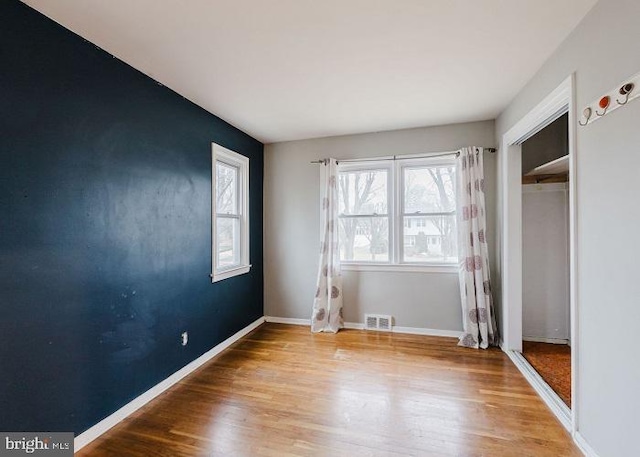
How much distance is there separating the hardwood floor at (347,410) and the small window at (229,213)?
103cm

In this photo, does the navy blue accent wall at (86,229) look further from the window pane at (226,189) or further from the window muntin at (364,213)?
the window muntin at (364,213)

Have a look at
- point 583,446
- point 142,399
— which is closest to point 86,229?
point 142,399

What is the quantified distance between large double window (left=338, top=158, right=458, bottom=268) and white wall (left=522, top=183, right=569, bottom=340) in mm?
769

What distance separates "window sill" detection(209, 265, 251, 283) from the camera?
3057 mm

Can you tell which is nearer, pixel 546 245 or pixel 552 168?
pixel 552 168

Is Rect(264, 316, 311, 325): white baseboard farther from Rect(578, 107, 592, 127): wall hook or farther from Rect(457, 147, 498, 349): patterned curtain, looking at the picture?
Rect(578, 107, 592, 127): wall hook

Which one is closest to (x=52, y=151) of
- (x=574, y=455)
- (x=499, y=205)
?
(x=574, y=455)

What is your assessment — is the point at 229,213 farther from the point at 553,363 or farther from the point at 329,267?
the point at 553,363

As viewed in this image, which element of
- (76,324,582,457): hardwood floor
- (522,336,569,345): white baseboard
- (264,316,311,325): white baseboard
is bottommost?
(76,324,582,457): hardwood floor

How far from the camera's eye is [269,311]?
4.11 metres

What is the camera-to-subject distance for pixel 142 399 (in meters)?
2.17

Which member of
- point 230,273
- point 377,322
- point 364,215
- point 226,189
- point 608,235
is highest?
point 226,189

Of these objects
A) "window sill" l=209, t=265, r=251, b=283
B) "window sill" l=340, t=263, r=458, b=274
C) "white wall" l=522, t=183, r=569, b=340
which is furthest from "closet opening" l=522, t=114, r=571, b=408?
"window sill" l=209, t=265, r=251, b=283

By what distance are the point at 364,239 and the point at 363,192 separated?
0.63m
